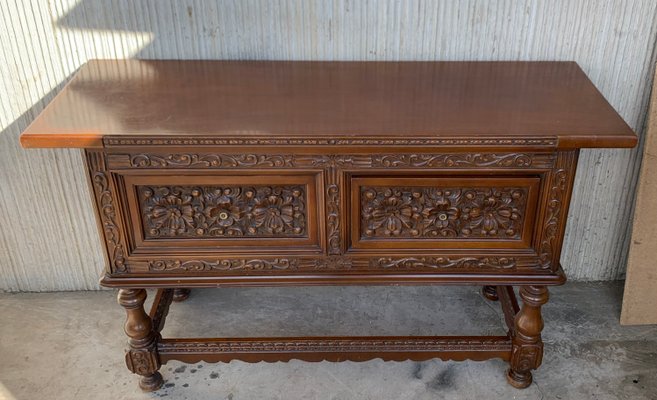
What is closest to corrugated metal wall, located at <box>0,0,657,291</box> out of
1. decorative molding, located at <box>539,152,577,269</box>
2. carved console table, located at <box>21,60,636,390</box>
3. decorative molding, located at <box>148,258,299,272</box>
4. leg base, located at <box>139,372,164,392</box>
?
carved console table, located at <box>21,60,636,390</box>

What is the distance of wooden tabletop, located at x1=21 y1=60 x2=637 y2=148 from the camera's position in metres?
1.55

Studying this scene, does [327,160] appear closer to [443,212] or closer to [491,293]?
[443,212]

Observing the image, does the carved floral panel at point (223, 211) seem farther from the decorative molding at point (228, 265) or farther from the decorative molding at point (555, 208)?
the decorative molding at point (555, 208)

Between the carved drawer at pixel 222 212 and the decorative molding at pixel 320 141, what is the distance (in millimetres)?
112

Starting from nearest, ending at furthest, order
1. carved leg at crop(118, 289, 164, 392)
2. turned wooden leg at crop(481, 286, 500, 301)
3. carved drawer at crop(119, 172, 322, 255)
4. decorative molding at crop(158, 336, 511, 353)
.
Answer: carved drawer at crop(119, 172, 322, 255) → carved leg at crop(118, 289, 164, 392) → decorative molding at crop(158, 336, 511, 353) → turned wooden leg at crop(481, 286, 500, 301)

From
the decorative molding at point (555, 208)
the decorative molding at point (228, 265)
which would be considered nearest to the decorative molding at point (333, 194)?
the decorative molding at point (228, 265)

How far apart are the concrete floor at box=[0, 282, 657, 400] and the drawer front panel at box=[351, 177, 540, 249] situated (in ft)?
2.02

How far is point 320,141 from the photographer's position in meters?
1.54

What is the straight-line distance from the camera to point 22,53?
2107 mm

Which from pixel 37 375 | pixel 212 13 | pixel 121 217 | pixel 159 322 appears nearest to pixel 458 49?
pixel 212 13

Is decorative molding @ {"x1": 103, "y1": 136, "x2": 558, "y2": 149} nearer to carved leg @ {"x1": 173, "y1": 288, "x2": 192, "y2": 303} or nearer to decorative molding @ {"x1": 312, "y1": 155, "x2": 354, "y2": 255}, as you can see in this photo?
decorative molding @ {"x1": 312, "y1": 155, "x2": 354, "y2": 255}

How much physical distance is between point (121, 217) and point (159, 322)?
551mm

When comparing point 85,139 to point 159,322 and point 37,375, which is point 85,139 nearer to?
point 159,322

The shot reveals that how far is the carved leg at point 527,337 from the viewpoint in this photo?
6.23 feet
